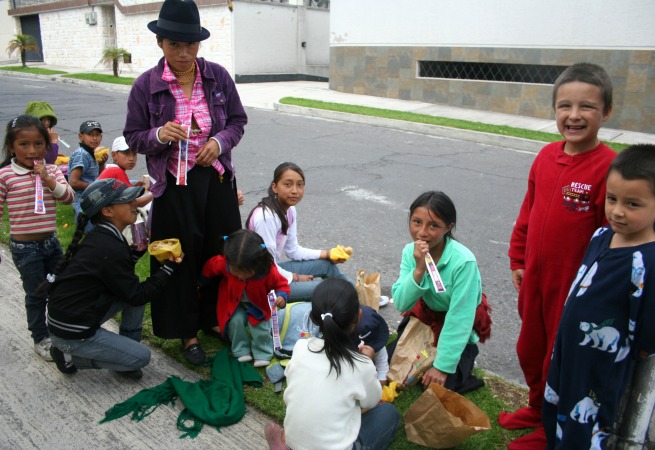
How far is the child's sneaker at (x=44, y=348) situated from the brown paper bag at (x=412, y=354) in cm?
211

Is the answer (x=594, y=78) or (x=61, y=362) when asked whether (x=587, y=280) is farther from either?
(x=61, y=362)

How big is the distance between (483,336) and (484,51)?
11.7m

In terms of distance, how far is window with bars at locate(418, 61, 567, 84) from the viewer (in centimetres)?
1282

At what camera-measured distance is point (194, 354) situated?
3.42m

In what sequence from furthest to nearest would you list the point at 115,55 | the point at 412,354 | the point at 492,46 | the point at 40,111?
1. the point at 115,55
2. the point at 492,46
3. the point at 40,111
4. the point at 412,354

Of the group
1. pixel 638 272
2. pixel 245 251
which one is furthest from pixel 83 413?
pixel 638 272

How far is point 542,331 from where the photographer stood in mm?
2641

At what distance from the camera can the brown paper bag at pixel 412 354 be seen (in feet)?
10.4

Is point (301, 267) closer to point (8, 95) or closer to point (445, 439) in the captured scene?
point (445, 439)

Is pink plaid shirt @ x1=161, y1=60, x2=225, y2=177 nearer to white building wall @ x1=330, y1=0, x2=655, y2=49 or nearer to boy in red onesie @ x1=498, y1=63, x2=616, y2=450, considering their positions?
boy in red onesie @ x1=498, y1=63, x2=616, y2=450

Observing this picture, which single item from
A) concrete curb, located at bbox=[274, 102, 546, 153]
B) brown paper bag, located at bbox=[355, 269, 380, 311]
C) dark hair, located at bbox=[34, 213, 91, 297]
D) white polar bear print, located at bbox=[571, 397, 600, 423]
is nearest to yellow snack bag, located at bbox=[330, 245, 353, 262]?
brown paper bag, located at bbox=[355, 269, 380, 311]

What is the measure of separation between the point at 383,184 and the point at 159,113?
461 cm

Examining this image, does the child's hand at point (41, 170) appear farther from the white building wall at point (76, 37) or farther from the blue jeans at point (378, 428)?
the white building wall at point (76, 37)

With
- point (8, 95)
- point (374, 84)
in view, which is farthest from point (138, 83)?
point (8, 95)
